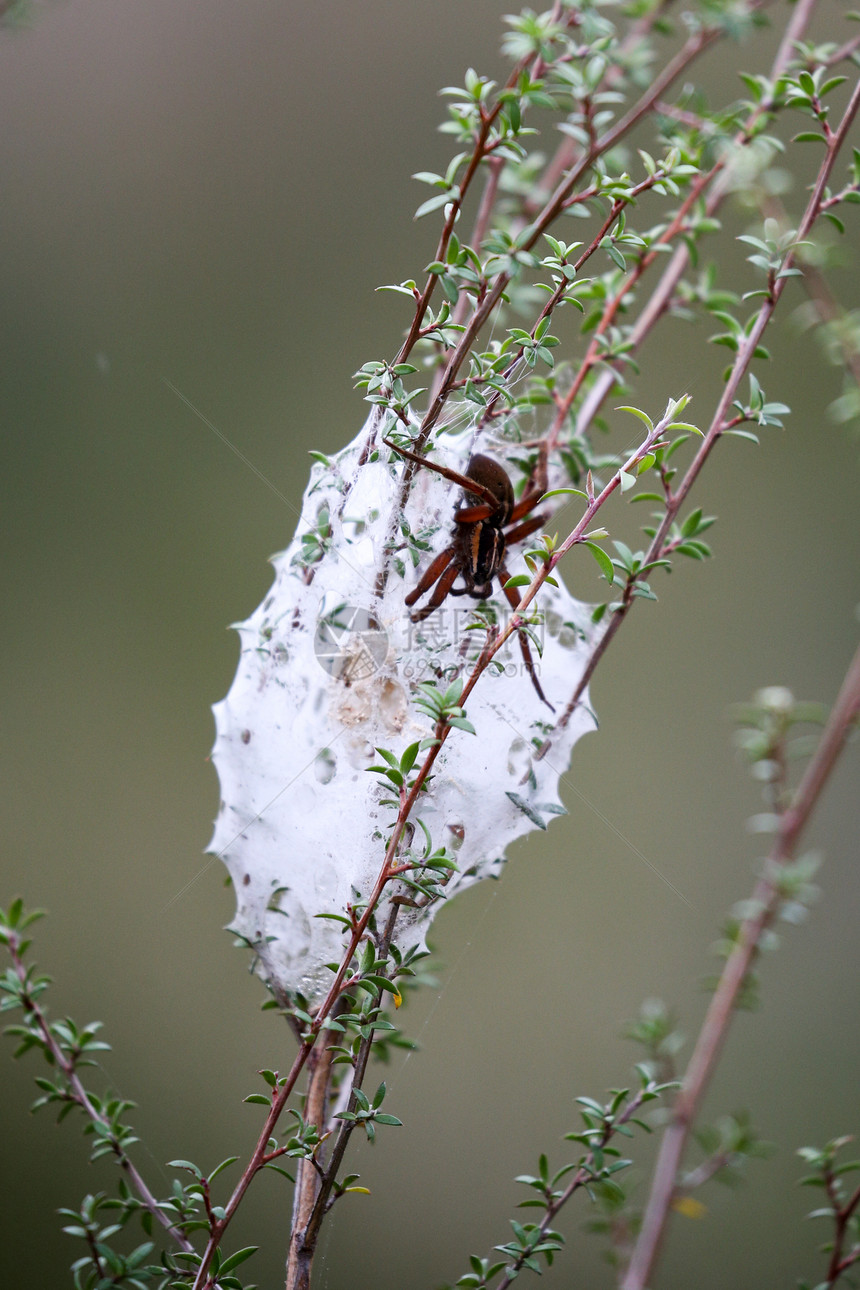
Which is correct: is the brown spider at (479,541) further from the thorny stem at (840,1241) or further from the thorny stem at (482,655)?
the thorny stem at (840,1241)

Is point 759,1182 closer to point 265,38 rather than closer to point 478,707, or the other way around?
point 478,707

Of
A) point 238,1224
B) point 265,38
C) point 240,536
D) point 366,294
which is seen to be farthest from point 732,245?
point 238,1224

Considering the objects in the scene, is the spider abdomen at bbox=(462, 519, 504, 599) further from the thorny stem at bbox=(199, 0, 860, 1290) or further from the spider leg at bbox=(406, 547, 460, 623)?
the thorny stem at bbox=(199, 0, 860, 1290)

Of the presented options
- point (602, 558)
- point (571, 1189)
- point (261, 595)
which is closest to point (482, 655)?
point (602, 558)

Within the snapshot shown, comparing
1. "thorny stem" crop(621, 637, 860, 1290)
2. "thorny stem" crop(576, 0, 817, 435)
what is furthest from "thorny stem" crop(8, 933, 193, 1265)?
"thorny stem" crop(576, 0, 817, 435)

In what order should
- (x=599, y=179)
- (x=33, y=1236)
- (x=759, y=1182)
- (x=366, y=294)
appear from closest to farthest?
(x=599, y=179)
(x=33, y=1236)
(x=759, y=1182)
(x=366, y=294)

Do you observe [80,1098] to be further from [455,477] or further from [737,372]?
[737,372]
